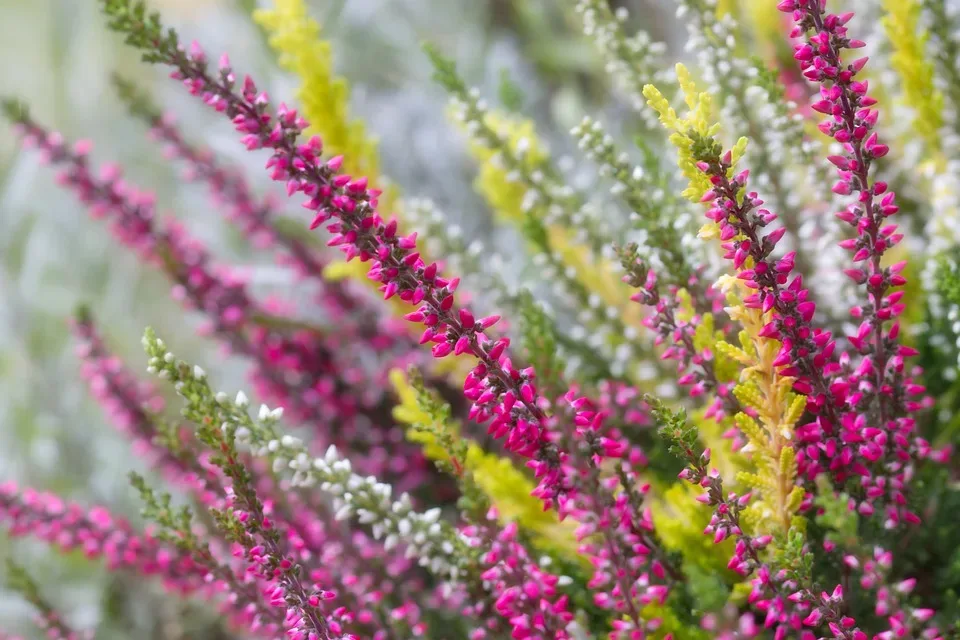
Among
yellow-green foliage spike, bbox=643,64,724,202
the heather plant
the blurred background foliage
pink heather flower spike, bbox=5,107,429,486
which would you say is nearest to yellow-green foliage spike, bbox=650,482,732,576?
the heather plant

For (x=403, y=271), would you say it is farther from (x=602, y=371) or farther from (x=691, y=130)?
(x=602, y=371)

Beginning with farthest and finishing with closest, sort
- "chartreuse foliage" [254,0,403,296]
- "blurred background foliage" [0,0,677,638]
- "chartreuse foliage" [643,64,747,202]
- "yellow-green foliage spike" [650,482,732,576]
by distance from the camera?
1. "blurred background foliage" [0,0,677,638]
2. "chartreuse foliage" [254,0,403,296]
3. "yellow-green foliage spike" [650,482,732,576]
4. "chartreuse foliage" [643,64,747,202]

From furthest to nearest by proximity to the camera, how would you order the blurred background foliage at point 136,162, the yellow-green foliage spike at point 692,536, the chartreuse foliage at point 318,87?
the blurred background foliage at point 136,162, the chartreuse foliage at point 318,87, the yellow-green foliage spike at point 692,536

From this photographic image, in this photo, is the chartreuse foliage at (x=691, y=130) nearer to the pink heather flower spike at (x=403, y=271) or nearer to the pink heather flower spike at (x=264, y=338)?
the pink heather flower spike at (x=403, y=271)

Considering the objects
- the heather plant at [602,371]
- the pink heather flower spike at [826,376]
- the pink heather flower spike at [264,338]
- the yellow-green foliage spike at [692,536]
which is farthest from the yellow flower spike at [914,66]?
the pink heather flower spike at [264,338]

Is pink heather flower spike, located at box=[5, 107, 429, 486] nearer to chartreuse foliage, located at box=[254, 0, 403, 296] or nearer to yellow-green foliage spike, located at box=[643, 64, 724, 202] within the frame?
chartreuse foliage, located at box=[254, 0, 403, 296]

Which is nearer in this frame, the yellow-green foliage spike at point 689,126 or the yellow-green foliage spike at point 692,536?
the yellow-green foliage spike at point 689,126

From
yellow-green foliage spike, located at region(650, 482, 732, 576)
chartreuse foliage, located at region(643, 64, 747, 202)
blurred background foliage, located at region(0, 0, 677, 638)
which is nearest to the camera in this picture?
chartreuse foliage, located at region(643, 64, 747, 202)

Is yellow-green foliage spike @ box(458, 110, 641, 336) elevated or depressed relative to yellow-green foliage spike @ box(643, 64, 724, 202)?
elevated
